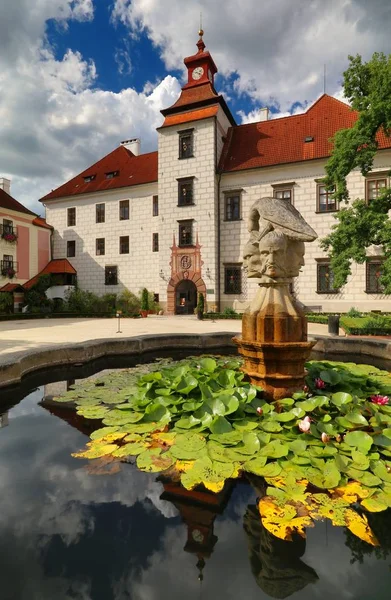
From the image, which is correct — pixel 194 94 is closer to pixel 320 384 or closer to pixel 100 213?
pixel 100 213

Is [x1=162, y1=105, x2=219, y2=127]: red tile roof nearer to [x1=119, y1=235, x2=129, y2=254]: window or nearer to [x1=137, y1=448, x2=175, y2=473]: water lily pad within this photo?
[x1=119, y1=235, x2=129, y2=254]: window

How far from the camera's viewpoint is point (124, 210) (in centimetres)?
3075

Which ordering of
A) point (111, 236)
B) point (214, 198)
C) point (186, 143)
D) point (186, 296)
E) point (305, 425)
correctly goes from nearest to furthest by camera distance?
point (305, 425)
point (214, 198)
point (186, 143)
point (186, 296)
point (111, 236)

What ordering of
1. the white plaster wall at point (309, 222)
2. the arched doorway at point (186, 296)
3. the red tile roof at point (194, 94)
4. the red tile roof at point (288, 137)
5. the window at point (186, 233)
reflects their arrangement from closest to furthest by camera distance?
1. the white plaster wall at point (309, 222)
2. the red tile roof at point (288, 137)
3. the window at point (186, 233)
4. the red tile roof at point (194, 94)
5. the arched doorway at point (186, 296)

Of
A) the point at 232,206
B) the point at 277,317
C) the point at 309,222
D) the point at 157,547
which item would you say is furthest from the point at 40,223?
the point at 157,547

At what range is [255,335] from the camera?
14.0 ft

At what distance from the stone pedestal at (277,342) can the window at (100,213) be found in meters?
30.0

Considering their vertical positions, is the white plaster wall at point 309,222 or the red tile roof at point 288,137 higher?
the red tile roof at point 288,137

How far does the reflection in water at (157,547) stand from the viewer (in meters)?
1.87

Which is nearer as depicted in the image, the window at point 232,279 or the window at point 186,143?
the window at point 232,279

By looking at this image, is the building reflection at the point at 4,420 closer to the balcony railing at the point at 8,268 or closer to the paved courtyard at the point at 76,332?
the paved courtyard at the point at 76,332

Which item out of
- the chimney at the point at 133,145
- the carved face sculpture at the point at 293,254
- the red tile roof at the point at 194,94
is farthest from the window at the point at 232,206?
the carved face sculpture at the point at 293,254

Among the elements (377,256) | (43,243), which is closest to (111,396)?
(377,256)

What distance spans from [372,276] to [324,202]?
249 inches
